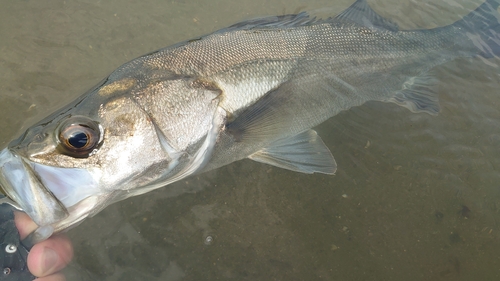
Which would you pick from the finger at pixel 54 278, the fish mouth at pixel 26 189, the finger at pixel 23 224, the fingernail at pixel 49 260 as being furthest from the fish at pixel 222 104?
the finger at pixel 54 278

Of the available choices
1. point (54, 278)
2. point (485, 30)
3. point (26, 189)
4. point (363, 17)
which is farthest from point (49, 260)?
point (485, 30)

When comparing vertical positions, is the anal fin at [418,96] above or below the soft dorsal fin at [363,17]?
below

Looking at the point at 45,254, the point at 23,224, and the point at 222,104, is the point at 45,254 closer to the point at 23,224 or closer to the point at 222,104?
the point at 23,224

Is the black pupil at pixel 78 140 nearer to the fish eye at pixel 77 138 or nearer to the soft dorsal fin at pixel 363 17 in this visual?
the fish eye at pixel 77 138

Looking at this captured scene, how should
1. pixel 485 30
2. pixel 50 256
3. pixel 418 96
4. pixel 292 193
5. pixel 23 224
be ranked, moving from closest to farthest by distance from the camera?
1. pixel 23 224
2. pixel 50 256
3. pixel 292 193
4. pixel 418 96
5. pixel 485 30

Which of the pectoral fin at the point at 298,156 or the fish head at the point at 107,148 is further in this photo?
the pectoral fin at the point at 298,156

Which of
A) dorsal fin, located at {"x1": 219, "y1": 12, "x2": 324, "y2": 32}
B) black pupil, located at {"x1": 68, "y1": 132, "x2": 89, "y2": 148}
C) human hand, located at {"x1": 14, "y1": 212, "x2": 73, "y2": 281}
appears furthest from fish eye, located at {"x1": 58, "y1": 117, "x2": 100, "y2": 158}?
dorsal fin, located at {"x1": 219, "y1": 12, "x2": 324, "y2": 32}

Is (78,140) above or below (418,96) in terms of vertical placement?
above
